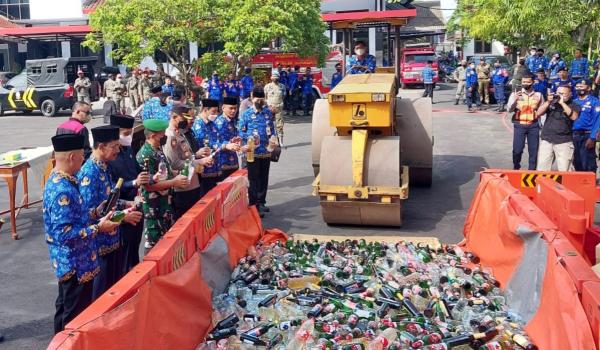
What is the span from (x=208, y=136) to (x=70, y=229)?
3951 millimetres

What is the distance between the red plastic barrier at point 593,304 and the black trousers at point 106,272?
11.6 feet

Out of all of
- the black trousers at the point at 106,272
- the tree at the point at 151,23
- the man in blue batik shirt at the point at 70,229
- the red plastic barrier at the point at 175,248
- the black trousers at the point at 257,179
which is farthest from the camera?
the tree at the point at 151,23

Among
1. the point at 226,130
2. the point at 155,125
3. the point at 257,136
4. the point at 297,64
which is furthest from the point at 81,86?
the point at 155,125

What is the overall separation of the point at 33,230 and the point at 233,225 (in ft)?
11.7

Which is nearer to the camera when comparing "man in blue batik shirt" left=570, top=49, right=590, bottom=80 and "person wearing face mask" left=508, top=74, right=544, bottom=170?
"person wearing face mask" left=508, top=74, right=544, bottom=170

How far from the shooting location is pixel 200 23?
769 inches

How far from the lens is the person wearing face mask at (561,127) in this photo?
9828mm

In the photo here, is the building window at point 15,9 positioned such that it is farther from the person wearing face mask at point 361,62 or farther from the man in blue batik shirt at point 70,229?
the man in blue batik shirt at point 70,229

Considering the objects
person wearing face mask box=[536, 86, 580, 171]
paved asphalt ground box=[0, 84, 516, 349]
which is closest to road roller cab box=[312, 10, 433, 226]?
paved asphalt ground box=[0, 84, 516, 349]

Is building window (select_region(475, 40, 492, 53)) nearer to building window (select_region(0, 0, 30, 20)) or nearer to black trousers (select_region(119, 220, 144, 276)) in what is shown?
building window (select_region(0, 0, 30, 20))

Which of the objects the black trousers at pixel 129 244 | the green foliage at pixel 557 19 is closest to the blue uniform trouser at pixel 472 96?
the green foliage at pixel 557 19

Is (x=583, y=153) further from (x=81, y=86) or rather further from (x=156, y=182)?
(x=81, y=86)

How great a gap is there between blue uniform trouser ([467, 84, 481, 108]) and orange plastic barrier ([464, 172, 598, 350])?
631 inches

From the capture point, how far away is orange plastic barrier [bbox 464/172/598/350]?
4055 millimetres
